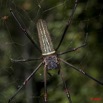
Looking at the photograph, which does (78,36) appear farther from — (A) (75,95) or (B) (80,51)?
(A) (75,95)

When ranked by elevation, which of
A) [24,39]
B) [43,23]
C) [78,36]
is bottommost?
[43,23]

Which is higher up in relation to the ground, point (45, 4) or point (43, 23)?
point (45, 4)

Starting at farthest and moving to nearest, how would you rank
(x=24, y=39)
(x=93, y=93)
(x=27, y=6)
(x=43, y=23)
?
1. (x=24, y=39)
2. (x=27, y=6)
3. (x=93, y=93)
4. (x=43, y=23)

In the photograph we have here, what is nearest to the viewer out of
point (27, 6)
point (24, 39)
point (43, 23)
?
point (43, 23)

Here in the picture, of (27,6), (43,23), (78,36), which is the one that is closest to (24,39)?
(27,6)

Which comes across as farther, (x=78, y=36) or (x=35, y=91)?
(x=35, y=91)

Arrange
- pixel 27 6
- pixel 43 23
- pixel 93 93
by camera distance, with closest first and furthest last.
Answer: pixel 43 23, pixel 93 93, pixel 27 6

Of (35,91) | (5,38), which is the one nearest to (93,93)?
(35,91)

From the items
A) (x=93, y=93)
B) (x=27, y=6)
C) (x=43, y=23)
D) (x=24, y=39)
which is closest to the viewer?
(x=43, y=23)

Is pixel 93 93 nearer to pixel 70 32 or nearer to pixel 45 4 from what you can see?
pixel 70 32
